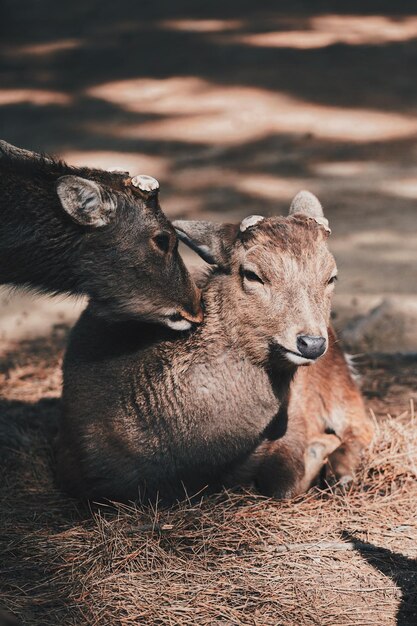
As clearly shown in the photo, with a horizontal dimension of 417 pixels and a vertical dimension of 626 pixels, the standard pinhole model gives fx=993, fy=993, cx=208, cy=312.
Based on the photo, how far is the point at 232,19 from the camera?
1802 centimetres

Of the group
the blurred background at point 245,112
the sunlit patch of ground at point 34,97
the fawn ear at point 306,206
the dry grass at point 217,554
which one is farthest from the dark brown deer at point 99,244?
the sunlit patch of ground at point 34,97

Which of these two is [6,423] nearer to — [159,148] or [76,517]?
[76,517]

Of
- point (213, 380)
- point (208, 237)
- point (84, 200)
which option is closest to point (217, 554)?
point (213, 380)

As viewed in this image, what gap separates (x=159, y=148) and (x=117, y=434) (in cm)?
834

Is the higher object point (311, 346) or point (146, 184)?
point (146, 184)

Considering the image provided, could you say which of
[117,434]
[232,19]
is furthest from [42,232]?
[232,19]

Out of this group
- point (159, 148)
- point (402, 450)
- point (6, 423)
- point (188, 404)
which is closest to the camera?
point (188, 404)

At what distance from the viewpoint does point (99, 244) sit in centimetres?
504

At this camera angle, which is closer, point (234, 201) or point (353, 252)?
point (353, 252)

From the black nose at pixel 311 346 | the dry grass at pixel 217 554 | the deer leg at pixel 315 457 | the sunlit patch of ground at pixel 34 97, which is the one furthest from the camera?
the sunlit patch of ground at pixel 34 97

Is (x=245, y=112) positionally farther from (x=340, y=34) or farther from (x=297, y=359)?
(x=297, y=359)

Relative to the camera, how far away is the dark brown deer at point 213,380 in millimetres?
4715

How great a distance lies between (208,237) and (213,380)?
730mm

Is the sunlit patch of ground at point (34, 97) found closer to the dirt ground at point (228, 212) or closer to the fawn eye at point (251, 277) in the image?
the dirt ground at point (228, 212)
